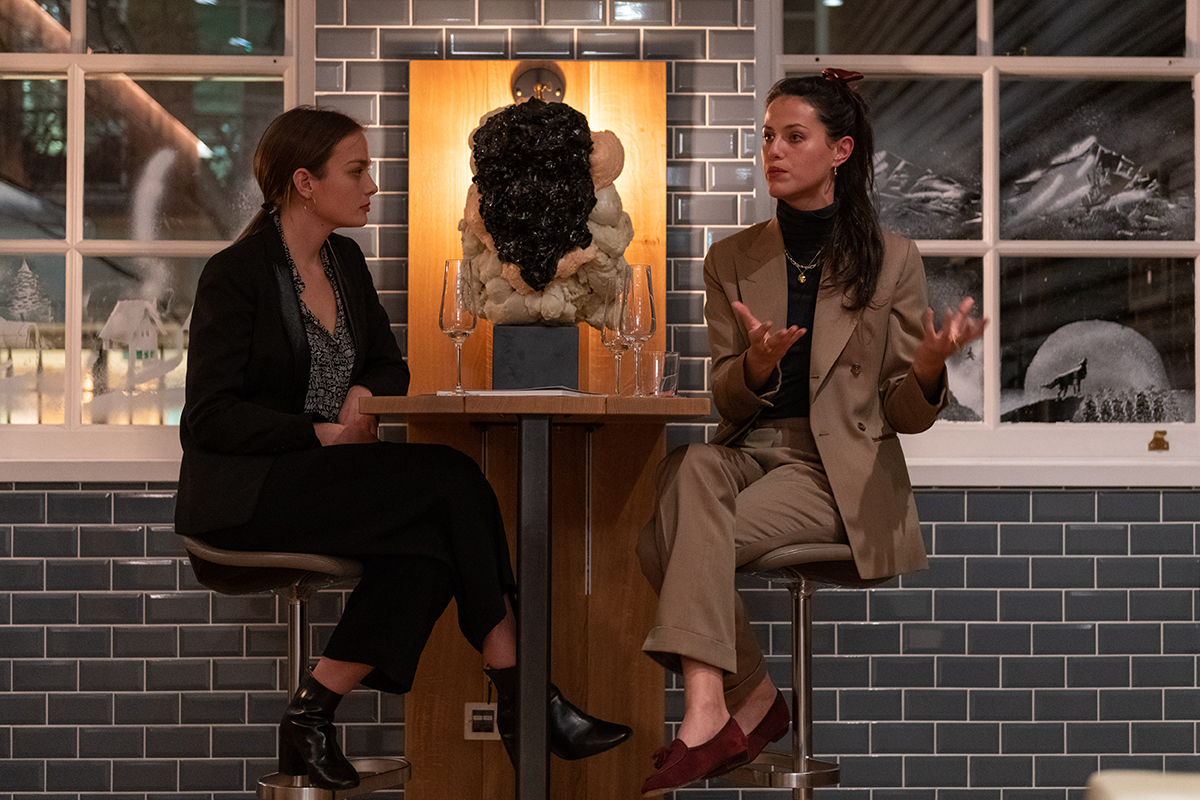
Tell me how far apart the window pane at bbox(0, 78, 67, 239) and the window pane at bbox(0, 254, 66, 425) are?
0.14m

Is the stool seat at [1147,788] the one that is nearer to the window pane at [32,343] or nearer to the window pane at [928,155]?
the window pane at [928,155]

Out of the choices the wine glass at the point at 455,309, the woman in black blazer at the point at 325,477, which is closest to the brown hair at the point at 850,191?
the wine glass at the point at 455,309

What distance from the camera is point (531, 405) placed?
200cm

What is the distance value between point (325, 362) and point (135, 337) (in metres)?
0.93

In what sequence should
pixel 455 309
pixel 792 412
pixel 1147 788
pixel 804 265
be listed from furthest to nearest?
pixel 804 265
pixel 792 412
pixel 455 309
pixel 1147 788

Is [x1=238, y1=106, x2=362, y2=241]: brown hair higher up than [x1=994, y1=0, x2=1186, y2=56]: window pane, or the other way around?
[x1=994, y1=0, x2=1186, y2=56]: window pane

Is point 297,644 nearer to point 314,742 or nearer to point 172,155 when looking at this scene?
point 314,742

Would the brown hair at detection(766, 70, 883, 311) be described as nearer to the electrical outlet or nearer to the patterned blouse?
→ the patterned blouse

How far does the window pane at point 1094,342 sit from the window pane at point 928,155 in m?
0.24

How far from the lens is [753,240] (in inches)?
105

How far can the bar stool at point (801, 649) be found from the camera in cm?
221

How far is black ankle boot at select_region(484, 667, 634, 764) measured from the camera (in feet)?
7.03

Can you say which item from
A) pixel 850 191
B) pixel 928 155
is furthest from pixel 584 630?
pixel 928 155

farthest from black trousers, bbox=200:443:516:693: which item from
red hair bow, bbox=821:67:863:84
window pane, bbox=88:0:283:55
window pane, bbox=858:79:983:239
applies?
window pane, bbox=858:79:983:239
